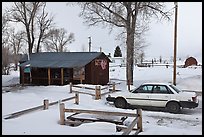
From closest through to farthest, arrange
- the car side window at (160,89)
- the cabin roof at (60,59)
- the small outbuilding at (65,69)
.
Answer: the car side window at (160,89) → the cabin roof at (60,59) → the small outbuilding at (65,69)

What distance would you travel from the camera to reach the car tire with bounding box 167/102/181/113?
12.8 metres

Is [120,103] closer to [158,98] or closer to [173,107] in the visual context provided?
[158,98]

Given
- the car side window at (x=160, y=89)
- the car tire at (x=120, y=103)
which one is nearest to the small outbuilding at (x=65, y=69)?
the car tire at (x=120, y=103)

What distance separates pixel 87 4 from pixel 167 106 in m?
16.6

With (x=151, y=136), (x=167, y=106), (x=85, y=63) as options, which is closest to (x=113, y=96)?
(x=167, y=106)

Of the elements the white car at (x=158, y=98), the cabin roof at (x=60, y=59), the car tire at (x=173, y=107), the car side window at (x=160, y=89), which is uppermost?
the cabin roof at (x=60, y=59)

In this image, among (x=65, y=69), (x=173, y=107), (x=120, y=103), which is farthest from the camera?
(x=65, y=69)

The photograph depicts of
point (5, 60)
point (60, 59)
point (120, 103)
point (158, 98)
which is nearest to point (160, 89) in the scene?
point (158, 98)

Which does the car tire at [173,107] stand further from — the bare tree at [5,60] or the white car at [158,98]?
the bare tree at [5,60]

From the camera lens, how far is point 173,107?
12812 millimetres

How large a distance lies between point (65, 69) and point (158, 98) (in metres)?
16.2

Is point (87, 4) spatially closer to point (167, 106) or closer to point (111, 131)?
point (167, 106)

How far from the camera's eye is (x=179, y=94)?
12.8m

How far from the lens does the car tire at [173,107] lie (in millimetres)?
12750
